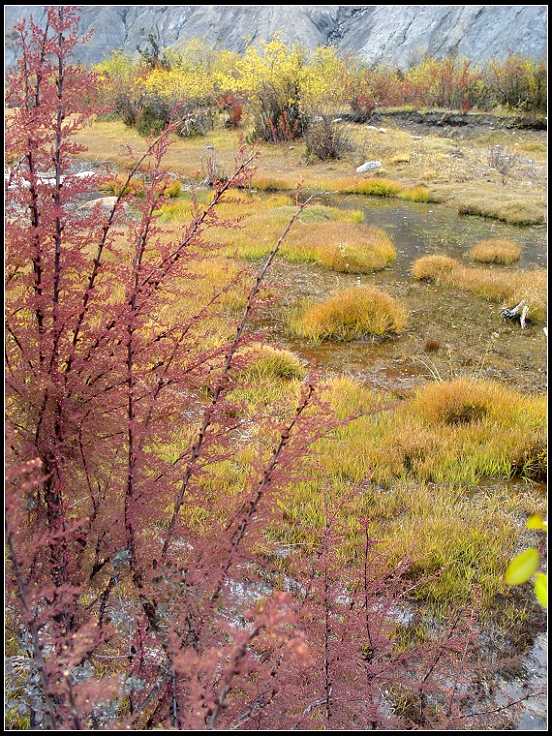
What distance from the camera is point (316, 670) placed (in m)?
1.95

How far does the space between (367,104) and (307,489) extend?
2693cm

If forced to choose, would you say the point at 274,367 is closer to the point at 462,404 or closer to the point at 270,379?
the point at 270,379

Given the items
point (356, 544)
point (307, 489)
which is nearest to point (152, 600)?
point (356, 544)

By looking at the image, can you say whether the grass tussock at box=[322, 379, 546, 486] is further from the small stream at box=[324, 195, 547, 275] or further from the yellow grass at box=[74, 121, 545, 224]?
the yellow grass at box=[74, 121, 545, 224]

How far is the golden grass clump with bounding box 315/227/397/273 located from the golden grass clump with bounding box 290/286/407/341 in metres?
2.22

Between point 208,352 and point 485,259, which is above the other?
point 208,352

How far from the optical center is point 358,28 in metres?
59.9

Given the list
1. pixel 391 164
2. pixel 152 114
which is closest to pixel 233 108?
pixel 152 114

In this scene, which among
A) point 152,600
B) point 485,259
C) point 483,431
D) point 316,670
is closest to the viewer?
point 152,600

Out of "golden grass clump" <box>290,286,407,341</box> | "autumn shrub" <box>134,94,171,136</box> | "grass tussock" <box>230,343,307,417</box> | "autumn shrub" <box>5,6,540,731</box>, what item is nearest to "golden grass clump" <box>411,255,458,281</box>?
"golden grass clump" <box>290,286,407,341</box>

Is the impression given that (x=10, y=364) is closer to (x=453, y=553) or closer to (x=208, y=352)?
(x=208, y=352)

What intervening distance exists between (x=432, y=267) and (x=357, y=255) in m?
1.31

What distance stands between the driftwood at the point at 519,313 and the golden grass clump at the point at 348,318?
4.97 ft

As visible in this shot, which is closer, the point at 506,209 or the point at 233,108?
the point at 506,209
